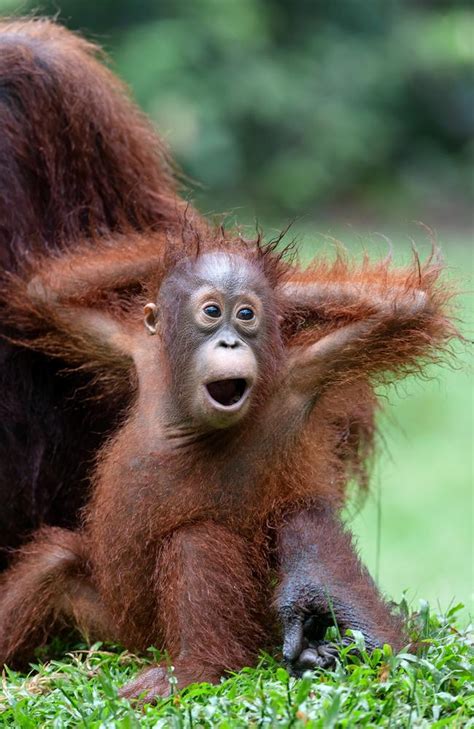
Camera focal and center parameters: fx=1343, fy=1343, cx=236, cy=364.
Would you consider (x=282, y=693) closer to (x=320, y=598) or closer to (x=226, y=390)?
(x=320, y=598)

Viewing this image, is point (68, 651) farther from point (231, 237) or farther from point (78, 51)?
point (78, 51)

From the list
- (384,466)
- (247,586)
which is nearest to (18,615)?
(247,586)

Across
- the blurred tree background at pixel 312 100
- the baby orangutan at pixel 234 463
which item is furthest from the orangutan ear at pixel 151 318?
the blurred tree background at pixel 312 100

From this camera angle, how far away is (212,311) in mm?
3859

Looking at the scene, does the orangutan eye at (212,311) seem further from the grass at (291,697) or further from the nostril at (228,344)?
the grass at (291,697)

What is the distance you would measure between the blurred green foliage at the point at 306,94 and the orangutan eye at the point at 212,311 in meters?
10.2

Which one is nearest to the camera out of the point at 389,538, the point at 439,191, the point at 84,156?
the point at 84,156

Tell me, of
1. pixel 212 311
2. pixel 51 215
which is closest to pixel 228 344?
pixel 212 311

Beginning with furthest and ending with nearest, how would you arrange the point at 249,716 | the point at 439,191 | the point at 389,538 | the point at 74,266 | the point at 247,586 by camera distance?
the point at 439,191 → the point at 389,538 → the point at 74,266 → the point at 247,586 → the point at 249,716

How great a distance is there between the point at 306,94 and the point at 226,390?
11.9 m

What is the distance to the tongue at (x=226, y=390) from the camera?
385 centimetres

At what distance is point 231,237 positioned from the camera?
4.15m

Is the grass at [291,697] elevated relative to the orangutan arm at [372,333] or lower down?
lower down

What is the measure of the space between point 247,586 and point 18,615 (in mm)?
837
